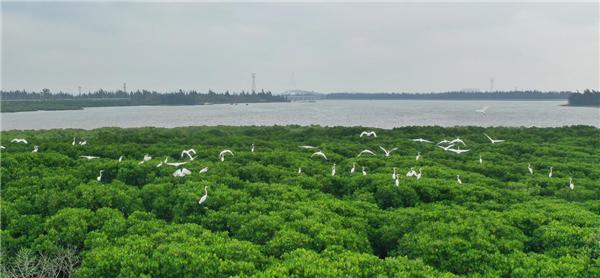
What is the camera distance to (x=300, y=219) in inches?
403

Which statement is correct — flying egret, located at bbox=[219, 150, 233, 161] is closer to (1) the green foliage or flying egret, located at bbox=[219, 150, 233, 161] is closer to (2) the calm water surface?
(1) the green foliage

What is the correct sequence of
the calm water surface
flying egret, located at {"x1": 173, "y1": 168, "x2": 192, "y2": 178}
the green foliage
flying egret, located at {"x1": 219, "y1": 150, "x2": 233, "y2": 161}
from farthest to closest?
the calm water surface
flying egret, located at {"x1": 219, "y1": 150, "x2": 233, "y2": 161}
flying egret, located at {"x1": 173, "y1": 168, "x2": 192, "y2": 178}
the green foliage

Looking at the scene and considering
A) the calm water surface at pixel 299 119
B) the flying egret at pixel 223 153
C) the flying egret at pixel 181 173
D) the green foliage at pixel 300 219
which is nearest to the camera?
the green foliage at pixel 300 219

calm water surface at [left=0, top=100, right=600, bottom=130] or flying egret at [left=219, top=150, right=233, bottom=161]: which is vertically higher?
flying egret at [left=219, top=150, right=233, bottom=161]

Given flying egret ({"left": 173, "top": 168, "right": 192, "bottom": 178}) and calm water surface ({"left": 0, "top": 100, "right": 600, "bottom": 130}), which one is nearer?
flying egret ({"left": 173, "top": 168, "right": 192, "bottom": 178})

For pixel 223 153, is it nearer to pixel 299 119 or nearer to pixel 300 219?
pixel 300 219

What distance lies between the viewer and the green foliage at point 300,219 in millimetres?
8023

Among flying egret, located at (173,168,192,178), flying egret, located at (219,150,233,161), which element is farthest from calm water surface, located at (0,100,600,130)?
flying egret, located at (173,168,192,178)

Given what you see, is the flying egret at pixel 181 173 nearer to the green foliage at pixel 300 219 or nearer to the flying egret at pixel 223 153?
the green foliage at pixel 300 219

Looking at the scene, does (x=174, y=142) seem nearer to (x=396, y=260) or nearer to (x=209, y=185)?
(x=209, y=185)

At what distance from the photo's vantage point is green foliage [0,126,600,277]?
8.02m

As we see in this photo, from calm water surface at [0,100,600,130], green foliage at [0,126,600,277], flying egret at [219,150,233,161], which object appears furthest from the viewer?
calm water surface at [0,100,600,130]

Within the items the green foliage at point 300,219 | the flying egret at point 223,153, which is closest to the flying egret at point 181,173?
the green foliage at point 300,219

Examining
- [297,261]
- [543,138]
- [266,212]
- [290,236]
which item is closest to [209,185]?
[266,212]
